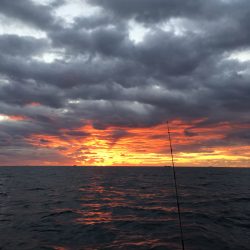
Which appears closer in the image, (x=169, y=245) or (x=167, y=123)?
(x=167, y=123)

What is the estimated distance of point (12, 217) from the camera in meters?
19.8

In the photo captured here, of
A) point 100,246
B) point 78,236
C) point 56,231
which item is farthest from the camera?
point 56,231

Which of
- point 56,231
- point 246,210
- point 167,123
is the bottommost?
point 246,210

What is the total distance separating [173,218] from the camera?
63.5 feet

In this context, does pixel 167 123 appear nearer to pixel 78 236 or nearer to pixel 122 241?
pixel 122 241

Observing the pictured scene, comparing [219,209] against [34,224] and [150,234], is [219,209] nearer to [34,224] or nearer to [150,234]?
[150,234]

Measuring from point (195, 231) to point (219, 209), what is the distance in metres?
8.68

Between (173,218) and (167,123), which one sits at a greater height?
(167,123)

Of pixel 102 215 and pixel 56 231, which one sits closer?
pixel 56 231

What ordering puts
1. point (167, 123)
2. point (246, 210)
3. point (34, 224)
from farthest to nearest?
point (246, 210) < point (34, 224) < point (167, 123)

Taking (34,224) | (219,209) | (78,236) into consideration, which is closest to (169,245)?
(78,236)

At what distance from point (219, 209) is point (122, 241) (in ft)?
42.5

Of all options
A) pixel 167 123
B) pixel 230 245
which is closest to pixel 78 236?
pixel 230 245

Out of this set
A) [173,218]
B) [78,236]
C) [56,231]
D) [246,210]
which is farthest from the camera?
[246,210]
